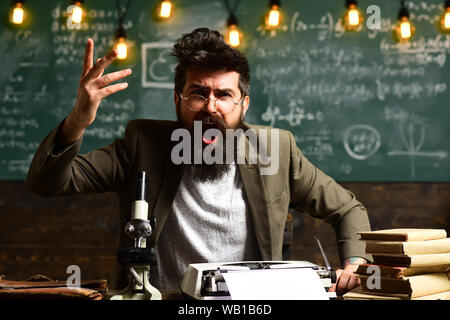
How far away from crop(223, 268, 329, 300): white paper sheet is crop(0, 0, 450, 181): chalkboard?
238cm

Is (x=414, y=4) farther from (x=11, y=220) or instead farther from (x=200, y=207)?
(x=11, y=220)

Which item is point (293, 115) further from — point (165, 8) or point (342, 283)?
point (342, 283)

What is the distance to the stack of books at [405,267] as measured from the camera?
111 cm

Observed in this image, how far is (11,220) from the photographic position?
10.8 feet

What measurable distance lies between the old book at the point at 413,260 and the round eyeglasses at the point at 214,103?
0.83m

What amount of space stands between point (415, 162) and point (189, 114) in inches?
82.9

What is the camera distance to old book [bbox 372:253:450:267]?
1.11 metres

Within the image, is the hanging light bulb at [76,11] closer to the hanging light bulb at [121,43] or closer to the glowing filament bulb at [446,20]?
the hanging light bulb at [121,43]

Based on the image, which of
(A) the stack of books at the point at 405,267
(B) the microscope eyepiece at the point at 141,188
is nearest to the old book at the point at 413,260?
(A) the stack of books at the point at 405,267

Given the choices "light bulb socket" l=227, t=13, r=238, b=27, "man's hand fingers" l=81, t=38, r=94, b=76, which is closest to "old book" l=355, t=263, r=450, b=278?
"man's hand fingers" l=81, t=38, r=94, b=76

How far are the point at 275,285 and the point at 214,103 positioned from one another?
90 cm

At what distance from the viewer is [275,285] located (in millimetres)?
1019

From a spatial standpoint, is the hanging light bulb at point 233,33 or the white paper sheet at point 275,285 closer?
the white paper sheet at point 275,285
